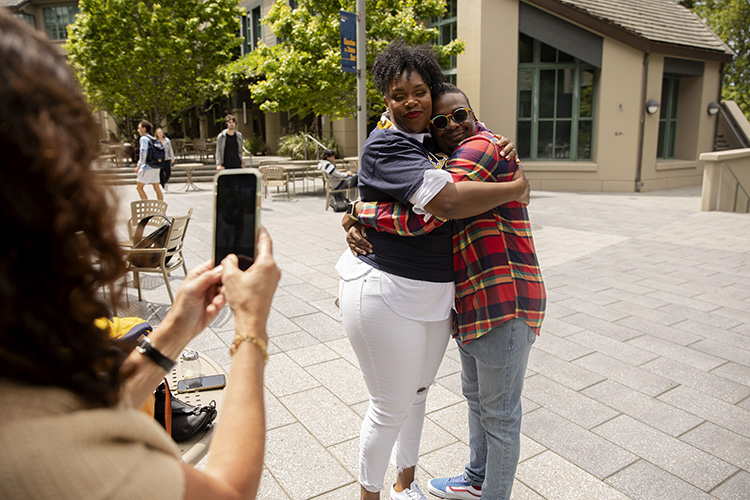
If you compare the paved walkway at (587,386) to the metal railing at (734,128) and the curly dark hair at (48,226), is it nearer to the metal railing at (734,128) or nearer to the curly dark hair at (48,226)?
the curly dark hair at (48,226)

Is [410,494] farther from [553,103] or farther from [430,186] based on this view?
[553,103]

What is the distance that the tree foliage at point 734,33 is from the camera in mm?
25175

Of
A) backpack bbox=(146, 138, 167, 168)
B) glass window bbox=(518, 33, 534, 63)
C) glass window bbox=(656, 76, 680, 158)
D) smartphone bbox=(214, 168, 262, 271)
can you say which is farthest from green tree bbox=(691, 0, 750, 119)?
smartphone bbox=(214, 168, 262, 271)

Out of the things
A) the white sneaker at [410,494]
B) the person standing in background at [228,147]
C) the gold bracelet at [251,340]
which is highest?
the person standing in background at [228,147]

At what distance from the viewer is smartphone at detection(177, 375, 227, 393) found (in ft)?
7.20

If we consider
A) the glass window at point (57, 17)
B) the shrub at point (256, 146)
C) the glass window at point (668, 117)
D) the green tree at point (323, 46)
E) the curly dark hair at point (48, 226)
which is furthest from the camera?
the glass window at point (57, 17)

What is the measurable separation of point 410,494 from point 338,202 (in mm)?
9189

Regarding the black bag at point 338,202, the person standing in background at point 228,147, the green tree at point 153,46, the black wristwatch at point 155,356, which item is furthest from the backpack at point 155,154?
the green tree at point 153,46

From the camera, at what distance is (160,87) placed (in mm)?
23562

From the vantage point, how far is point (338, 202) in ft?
37.4

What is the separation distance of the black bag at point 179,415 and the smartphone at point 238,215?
0.89 meters

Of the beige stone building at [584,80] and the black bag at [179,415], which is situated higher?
the beige stone building at [584,80]

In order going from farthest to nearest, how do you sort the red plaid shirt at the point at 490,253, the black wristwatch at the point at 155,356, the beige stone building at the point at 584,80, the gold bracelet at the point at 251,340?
the beige stone building at the point at 584,80 < the red plaid shirt at the point at 490,253 < the black wristwatch at the point at 155,356 < the gold bracelet at the point at 251,340

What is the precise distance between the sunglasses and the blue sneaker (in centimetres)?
169
